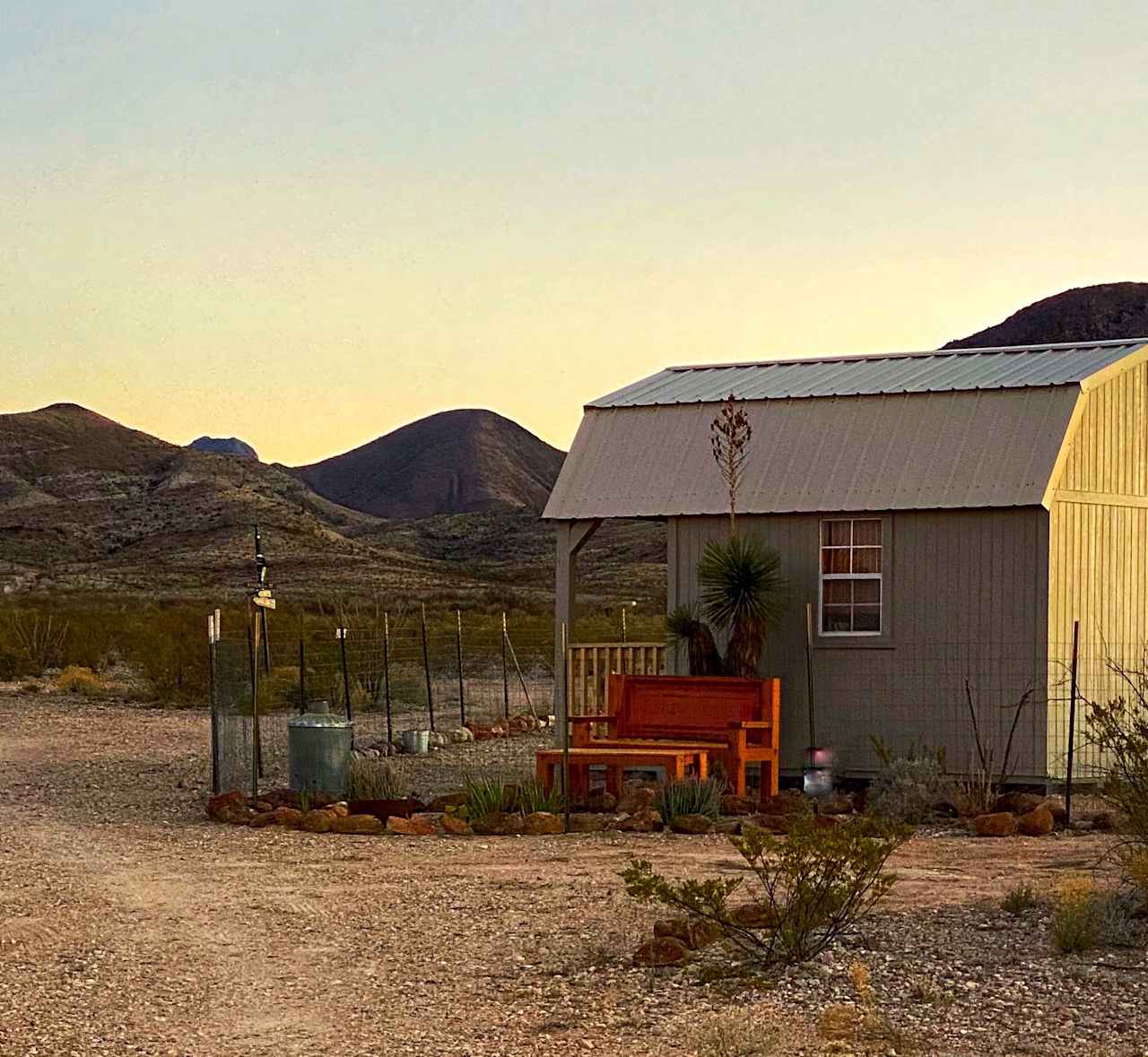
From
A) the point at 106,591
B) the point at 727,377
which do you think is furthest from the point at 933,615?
the point at 106,591

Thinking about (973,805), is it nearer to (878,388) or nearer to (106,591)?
(878,388)

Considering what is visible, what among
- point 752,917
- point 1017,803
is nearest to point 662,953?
point 752,917

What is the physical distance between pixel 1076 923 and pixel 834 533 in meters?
8.15

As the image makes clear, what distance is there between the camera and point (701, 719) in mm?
A: 15953

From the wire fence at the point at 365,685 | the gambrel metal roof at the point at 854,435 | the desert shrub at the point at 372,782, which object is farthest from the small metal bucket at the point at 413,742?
the desert shrub at the point at 372,782

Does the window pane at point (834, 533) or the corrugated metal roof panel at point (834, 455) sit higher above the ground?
the corrugated metal roof panel at point (834, 455)

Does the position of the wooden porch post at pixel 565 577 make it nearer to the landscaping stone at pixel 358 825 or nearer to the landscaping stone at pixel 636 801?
the landscaping stone at pixel 636 801

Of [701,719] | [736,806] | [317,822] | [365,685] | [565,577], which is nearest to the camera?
[317,822]

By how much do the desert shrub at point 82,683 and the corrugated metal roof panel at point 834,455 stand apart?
14141 mm

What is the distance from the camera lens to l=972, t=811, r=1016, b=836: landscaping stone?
13.6 m

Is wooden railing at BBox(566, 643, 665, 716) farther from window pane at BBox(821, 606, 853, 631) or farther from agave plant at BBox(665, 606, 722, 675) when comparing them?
window pane at BBox(821, 606, 853, 631)

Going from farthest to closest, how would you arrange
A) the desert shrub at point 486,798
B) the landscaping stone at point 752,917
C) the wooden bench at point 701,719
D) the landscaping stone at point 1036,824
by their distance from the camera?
the wooden bench at point 701,719 → the desert shrub at point 486,798 → the landscaping stone at point 1036,824 → the landscaping stone at point 752,917

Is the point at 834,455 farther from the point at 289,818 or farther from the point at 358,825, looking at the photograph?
the point at 289,818

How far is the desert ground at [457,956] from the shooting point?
7512 mm
